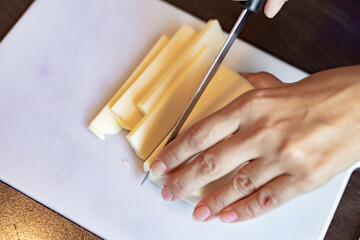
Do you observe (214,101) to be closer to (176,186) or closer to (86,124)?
(176,186)

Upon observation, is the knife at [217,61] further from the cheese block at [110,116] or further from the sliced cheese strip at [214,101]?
the cheese block at [110,116]

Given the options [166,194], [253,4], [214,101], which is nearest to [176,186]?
[166,194]

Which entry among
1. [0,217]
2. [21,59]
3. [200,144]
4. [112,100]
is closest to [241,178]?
[200,144]

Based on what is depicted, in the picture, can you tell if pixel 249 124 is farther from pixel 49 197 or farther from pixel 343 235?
pixel 49 197

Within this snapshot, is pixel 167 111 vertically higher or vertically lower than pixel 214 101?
lower

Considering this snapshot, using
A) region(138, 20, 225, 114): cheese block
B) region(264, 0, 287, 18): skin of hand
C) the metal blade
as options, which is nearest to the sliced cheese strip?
the metal blade

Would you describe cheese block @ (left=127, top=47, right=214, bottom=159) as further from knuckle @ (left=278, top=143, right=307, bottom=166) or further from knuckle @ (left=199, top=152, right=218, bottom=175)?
knuckle @ (left=278, top=143, right=307, bottom=166)

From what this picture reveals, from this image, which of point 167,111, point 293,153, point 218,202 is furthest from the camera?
point 167,111
